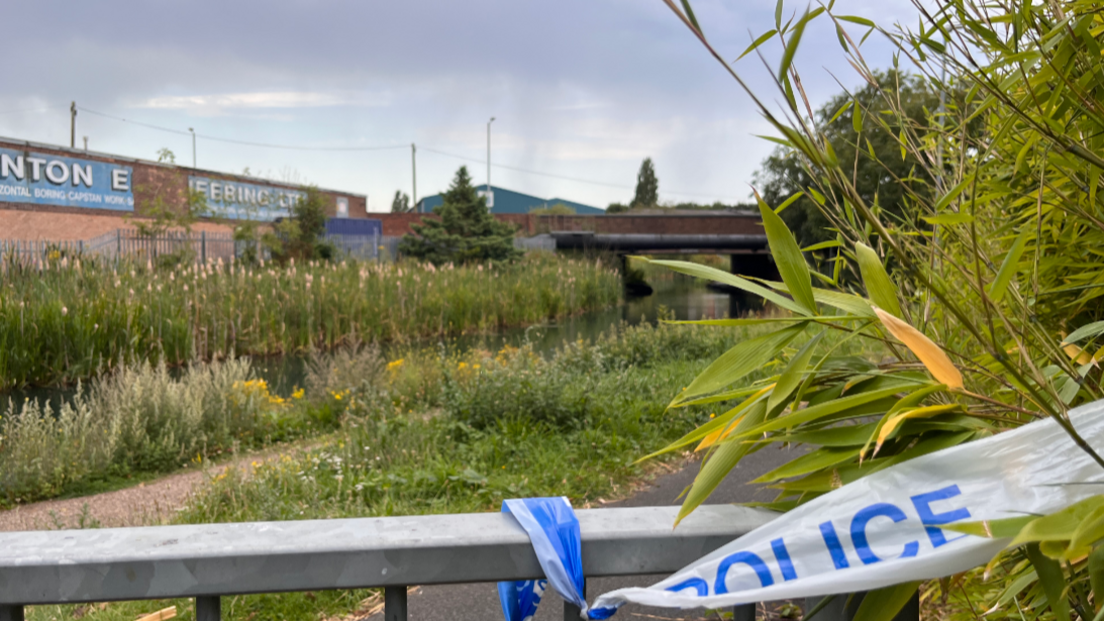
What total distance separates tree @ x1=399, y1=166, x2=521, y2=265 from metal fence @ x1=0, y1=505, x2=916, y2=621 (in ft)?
81.0

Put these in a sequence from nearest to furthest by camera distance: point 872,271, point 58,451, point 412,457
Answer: point 872,271, point 412,457, point 58,451

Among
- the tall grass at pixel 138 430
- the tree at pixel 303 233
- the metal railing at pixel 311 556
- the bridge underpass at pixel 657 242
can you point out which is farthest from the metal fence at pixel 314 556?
the bridge underpass at pixel 657 242

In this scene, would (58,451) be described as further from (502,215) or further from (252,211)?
(502,215)

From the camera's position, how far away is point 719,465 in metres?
1.11

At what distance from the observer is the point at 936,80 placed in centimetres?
136

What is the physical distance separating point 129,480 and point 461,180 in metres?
22.2

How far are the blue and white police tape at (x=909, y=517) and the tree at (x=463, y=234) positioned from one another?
979 inches

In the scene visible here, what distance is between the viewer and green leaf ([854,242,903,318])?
3.36 feet

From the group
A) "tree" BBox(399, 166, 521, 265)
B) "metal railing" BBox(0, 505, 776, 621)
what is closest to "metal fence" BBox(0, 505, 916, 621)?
"metal railing" BBox(0, 505, 776, 621)

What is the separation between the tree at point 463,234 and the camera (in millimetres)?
26016

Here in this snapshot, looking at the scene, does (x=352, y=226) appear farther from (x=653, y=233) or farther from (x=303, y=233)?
(x=653, y=233)

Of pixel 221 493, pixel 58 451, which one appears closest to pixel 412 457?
pixel 221 493

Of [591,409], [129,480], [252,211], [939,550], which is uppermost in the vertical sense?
[252,211]

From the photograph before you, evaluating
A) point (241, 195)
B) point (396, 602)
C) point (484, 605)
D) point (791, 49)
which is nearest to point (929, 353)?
point (791, 49)
